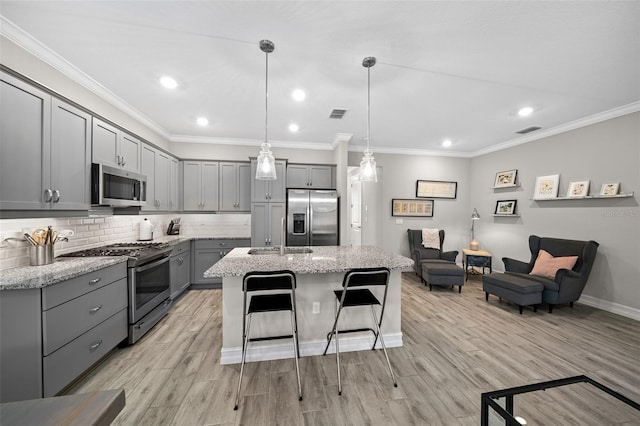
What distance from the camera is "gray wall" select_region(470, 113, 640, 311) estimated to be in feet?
10.4

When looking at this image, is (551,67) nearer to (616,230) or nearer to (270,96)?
(616,230)

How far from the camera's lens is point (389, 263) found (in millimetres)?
2232

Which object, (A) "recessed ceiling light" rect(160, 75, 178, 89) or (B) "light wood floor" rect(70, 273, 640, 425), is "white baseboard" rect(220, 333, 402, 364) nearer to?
(B) "light wood floor" rect(70, 273, 640, 425)

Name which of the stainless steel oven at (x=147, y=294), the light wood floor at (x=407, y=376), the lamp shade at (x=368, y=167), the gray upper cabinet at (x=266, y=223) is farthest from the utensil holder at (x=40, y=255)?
the lamp shade at (x=368, y=167)

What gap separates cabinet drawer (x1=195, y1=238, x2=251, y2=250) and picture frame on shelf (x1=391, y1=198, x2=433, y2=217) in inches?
128

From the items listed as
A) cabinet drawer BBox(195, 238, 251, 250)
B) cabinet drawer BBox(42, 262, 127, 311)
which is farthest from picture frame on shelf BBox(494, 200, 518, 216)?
cabinet drawer BBox(42, 262, 127, 311)

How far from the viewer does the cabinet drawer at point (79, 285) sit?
164 centimetres

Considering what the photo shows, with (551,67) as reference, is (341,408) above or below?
below

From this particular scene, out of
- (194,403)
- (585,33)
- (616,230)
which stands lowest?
(194,403)

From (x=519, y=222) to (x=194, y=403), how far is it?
5.70 metres

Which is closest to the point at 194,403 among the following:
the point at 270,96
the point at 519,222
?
the point at 270,96

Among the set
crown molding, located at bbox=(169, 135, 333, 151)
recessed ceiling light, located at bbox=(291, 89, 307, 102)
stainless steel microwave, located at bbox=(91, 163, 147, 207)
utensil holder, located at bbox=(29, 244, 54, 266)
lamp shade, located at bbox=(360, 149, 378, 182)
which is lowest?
utensil holder, located at bbox=(29, 244, 54, 266)

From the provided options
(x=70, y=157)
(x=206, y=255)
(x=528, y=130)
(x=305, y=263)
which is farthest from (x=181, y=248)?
(x=528, y=130)

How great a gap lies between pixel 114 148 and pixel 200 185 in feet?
5.93
